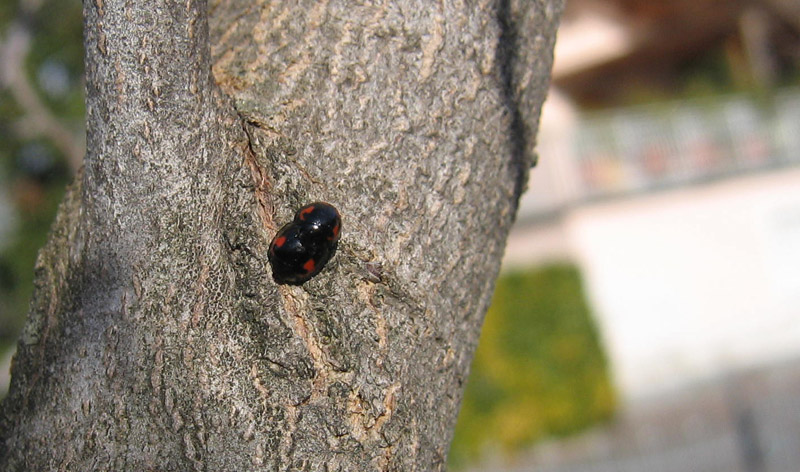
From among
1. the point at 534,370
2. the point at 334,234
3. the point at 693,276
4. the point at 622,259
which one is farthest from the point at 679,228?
the point at 334,234

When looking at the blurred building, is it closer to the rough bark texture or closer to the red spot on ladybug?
the rough bark texture

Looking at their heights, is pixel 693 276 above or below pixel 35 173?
below

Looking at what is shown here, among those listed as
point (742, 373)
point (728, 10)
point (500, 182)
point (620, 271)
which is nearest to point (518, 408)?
point (620, 271)

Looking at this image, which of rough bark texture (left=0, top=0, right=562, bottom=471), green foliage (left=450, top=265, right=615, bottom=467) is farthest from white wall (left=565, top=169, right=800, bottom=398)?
rough bark texture (left=0, top=0, right=562, bottom=471)

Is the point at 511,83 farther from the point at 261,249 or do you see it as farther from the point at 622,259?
the point at 622,259

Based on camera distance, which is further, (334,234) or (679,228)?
(679,228)

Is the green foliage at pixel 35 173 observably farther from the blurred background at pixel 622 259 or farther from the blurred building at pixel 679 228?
the blurred building at pixel 679 228
